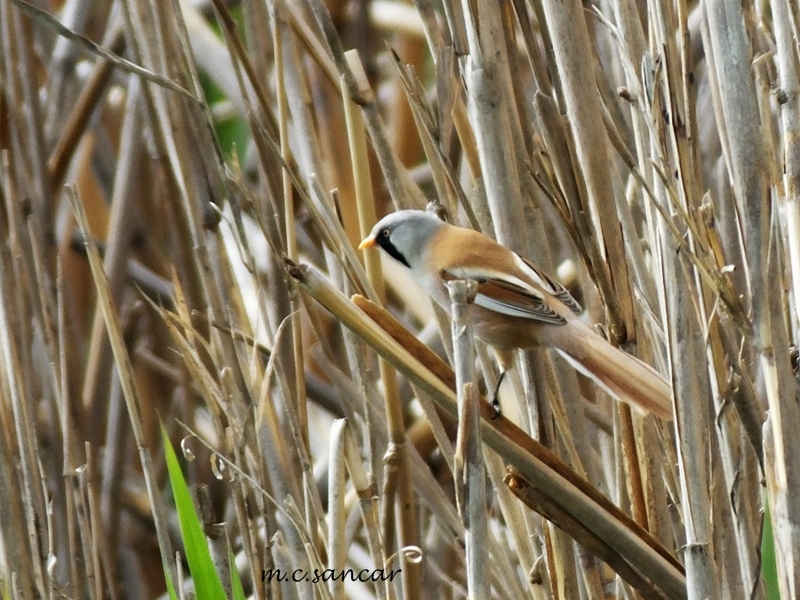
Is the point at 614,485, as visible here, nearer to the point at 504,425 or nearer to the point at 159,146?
the point at 504,425

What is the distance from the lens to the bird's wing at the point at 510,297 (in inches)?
51.1

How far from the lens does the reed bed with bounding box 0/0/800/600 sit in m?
0.83

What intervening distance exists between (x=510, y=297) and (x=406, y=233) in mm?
176

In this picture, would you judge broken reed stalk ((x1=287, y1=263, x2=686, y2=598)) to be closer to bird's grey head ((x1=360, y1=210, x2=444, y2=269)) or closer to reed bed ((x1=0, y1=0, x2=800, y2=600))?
reed bed ((x1=0, y1=0, x2=800, y2=600))

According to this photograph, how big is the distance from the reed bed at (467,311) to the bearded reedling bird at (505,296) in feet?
0.11

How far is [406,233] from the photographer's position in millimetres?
1373

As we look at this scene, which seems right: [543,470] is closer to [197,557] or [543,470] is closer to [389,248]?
[197,557]

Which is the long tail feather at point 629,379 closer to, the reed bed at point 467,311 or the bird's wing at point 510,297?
the reed bed at point 467,311

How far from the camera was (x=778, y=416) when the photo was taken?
781mm

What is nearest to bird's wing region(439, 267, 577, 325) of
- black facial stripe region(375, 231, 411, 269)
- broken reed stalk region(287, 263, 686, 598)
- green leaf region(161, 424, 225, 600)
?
black facial stripe region(375, 231, 411, 269)

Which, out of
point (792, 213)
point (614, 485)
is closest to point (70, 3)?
point (614, 485)

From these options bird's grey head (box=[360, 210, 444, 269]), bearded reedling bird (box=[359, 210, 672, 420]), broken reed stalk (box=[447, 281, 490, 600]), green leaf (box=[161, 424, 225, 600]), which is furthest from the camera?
bird's grey head (box=[360, 210, 444, 269])

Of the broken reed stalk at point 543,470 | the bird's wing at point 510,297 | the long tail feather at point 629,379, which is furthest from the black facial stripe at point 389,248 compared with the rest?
the broken reed stalk at point 543,470

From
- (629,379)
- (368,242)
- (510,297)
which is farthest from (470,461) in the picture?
(510,297)
